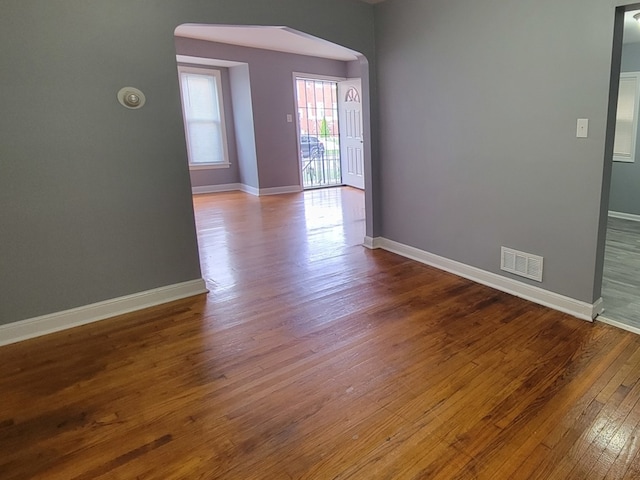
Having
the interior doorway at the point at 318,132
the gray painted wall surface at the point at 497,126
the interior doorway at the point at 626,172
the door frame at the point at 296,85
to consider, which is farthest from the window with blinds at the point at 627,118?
the interior doorway at the point at 318,132

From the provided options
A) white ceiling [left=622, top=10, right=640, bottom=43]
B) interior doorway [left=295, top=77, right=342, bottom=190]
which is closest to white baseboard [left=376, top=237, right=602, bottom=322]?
white ceiling [left=622, top=10, right=640, bottom=43]

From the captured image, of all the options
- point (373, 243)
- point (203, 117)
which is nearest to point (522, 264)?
point (373, 243)

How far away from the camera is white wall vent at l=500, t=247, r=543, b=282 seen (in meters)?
2.85

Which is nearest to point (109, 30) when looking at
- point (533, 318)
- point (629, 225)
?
point (533, 318)

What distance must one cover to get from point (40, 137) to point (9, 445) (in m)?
1.74

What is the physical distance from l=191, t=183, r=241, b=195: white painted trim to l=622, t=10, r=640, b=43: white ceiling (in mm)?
6553

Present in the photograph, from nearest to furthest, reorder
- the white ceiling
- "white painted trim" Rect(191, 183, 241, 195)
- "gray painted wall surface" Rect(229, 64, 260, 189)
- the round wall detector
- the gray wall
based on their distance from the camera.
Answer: the round wall detector → the white ceiling → the gray wall → "gray painted wall surface" Rect(229, 64, 260, 189) → "white painted trim" Rect(191, 183, 241, 195)

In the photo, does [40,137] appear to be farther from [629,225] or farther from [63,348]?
[629,225]

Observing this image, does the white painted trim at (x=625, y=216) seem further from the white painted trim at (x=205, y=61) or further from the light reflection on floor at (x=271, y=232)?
the white painted trim at (x=205, y=61)

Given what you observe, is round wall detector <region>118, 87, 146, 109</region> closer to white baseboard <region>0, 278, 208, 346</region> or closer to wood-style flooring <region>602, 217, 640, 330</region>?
white baseboard <region>0, 278, 208, 346</region>

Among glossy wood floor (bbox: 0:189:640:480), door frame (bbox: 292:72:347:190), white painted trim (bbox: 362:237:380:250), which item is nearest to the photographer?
glossy wood floor (bbox: 0:189:640:480)

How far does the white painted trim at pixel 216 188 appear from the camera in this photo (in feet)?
26.0

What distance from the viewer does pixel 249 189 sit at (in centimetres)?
802

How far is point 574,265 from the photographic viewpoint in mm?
2637
